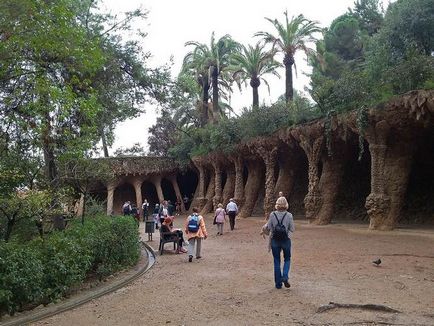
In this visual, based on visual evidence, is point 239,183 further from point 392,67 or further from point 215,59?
point 392,67

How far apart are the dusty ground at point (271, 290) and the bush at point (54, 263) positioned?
0.50m

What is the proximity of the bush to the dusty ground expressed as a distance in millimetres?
504

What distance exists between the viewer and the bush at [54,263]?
244 inches

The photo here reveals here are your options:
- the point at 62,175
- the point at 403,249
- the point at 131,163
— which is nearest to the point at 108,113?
the point at 62,175

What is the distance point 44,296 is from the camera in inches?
271

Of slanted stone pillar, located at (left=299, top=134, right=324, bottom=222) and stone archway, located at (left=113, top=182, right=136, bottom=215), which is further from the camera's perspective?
stone archway, located at (left=113, top=182, right=136, bottom=215)

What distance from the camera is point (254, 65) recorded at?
3316 centimetres

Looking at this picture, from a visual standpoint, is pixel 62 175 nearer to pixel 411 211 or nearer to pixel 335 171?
pixel 335 171

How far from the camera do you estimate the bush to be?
20.4 feet

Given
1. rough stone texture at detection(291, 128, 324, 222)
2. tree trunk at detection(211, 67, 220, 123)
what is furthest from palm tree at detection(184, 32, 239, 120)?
rough stone texture at detection(291, 128, 324, 222)

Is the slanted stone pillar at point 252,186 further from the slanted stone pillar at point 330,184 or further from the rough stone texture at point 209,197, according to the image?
the slanted stone pillar at point 330,184

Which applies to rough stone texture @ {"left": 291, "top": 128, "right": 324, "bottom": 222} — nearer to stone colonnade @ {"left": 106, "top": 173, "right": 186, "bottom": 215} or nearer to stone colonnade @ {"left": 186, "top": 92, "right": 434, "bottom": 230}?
stone colonnade @ {"left": 186, "top": 92, "right": 434, "bottom": 230}

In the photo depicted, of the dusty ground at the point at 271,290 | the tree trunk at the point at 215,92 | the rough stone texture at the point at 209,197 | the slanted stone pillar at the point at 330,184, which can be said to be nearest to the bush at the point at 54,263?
the dusty ground at the point at 271,290

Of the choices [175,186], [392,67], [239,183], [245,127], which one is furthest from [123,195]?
[392,67]
